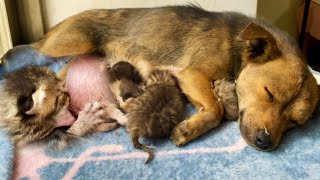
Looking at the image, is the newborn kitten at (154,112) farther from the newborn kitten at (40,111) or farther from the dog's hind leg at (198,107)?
the newborn kitten at (40,111)

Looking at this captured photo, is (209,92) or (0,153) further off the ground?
(209,92)

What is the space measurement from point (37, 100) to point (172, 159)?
828 mm

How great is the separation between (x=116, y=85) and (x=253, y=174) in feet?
3.14

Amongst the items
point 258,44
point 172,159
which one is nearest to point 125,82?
point 172,159

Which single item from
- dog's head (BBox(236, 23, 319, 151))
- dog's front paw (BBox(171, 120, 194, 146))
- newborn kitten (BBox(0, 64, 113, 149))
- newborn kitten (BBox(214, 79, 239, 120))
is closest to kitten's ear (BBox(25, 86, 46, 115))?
newborn kitten (BBox(0, 64, 113, 149))

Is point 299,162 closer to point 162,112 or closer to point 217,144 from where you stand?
point 217,144

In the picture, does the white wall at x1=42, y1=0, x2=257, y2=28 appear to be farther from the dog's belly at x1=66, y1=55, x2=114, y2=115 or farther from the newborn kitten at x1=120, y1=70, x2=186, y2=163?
the newborn kitten at x1=120, y1=70, x2=186, y2=163

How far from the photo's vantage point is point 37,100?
246 centimetres

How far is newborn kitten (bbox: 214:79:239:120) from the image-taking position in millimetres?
2479

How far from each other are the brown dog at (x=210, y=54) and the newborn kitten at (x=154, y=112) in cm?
7

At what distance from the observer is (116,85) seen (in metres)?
2.60

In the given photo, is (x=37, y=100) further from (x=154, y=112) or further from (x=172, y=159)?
(x=172, y=159)

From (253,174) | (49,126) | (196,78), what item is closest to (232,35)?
(196,78)

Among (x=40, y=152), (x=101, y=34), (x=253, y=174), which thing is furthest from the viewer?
(x=101, y=34)
